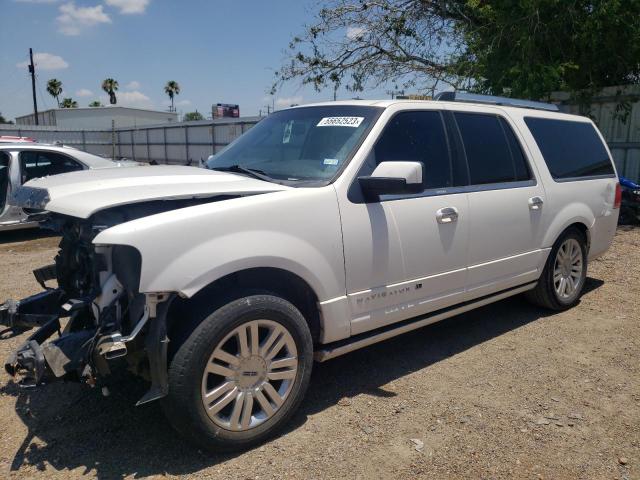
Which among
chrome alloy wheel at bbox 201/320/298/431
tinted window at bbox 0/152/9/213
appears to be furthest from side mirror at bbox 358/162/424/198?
tinted window at bbox 0/152/9/213

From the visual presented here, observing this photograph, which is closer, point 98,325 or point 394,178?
point 98,325

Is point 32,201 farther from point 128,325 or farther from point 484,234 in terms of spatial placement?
point 484,234

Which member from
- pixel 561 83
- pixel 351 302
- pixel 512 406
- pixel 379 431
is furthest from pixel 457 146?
pixel 561 83

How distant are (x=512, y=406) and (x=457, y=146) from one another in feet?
6.26

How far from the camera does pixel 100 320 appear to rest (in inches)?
113

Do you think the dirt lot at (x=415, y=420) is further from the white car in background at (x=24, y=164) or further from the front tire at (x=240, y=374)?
the white car in background at (x=24, y=164)

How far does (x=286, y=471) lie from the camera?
9.43ft

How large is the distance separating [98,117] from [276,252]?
5310 centimetres

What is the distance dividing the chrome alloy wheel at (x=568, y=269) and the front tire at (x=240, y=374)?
3132 mm

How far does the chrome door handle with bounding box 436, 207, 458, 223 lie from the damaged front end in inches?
79.1

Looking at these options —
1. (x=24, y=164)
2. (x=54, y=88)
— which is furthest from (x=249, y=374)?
(x=54, y=88)

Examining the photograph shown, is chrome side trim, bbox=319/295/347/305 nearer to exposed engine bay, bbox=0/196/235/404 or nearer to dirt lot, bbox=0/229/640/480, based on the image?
dirt lot, bbox=0/229/640/480

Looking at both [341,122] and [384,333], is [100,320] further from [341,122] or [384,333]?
[341,122]

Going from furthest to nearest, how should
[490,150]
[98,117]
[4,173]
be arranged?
1. [98,117]
2. [4,173]
3. [490,150]
